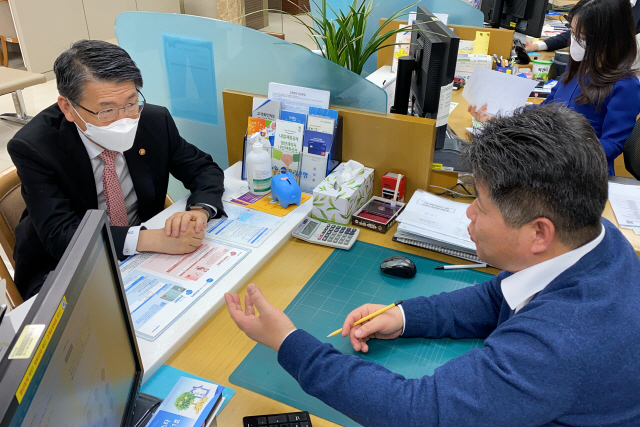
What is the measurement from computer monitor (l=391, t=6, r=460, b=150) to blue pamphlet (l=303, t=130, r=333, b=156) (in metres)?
0.38

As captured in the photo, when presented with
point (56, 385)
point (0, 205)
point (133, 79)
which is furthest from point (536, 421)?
point (0, 205)

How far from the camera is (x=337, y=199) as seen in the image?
155 centimetres

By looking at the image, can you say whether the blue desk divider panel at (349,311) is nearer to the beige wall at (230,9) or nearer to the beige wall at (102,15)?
the beige wall at (230,9)

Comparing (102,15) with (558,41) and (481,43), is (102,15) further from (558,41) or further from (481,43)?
(558,41)

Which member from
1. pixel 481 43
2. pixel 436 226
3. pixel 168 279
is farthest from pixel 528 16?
pixel 168 279

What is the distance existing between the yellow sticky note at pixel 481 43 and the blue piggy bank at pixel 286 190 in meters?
2.14

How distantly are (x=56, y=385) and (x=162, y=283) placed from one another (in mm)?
777

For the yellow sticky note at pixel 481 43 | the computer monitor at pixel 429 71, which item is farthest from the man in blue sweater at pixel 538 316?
the yellow sticky note at pixel 481 43

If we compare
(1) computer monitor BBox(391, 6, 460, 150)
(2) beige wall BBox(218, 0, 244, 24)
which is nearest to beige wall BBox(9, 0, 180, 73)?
(2) beige wall BBox(218, 0, 244, 24)

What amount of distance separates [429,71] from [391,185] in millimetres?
415

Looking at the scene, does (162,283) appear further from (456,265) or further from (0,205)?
(456,265)

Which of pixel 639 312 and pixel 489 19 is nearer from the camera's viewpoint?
pixel 639 312

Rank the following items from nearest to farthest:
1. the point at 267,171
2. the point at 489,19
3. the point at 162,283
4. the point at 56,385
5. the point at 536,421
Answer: the point at 56,385
the point at 536,421
the point at 162,283
the point at 267,171
the point at 489,19

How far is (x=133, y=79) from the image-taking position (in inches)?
56.4
